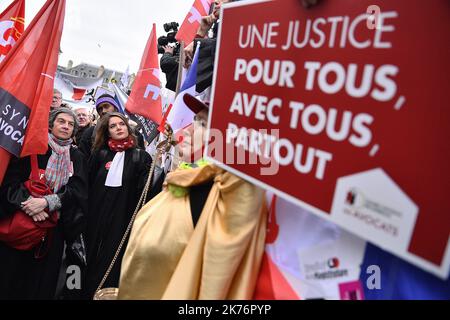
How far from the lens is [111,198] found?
300 cm

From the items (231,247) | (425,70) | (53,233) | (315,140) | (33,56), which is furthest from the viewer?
(53,233)

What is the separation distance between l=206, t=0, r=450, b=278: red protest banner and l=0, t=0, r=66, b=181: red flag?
1.66 metres

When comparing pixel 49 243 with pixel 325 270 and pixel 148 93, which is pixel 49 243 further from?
pixel 325 270

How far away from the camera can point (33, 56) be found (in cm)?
230

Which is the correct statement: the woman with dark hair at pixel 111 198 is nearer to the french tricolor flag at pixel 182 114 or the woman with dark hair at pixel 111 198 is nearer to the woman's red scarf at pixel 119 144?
the woman's red scarf at pixel 119 144

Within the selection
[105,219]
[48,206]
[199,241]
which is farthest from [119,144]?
[199,241]

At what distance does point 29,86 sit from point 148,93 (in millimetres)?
1727

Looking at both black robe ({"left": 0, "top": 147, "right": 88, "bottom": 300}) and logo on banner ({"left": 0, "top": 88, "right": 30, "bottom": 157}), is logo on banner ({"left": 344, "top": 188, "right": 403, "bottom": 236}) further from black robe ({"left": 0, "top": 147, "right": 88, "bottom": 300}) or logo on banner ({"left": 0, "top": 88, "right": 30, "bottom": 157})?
black robe ({"left": 0, "top": 147, "right": 88, "bottom": 300})

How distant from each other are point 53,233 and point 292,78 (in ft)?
7.98

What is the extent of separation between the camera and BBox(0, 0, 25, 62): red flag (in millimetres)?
2828
